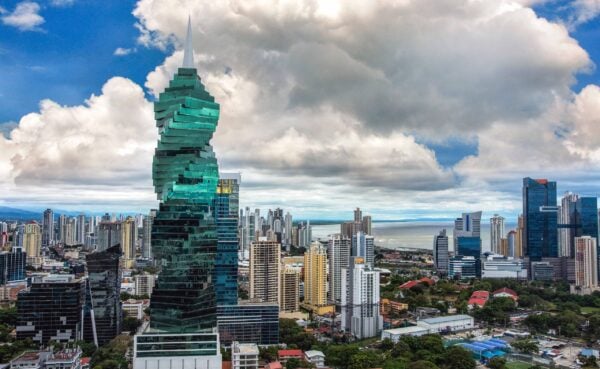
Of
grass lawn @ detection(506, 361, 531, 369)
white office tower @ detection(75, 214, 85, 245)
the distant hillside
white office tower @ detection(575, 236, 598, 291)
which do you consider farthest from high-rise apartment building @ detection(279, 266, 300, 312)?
the distant hillside

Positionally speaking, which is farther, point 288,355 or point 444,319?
point 444,319

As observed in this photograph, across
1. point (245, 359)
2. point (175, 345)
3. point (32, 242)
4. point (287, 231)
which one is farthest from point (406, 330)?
point (287, 231)

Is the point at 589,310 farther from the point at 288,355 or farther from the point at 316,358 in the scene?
the point at 288,355

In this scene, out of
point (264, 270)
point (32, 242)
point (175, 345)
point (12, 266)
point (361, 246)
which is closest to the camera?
point (175, 345)

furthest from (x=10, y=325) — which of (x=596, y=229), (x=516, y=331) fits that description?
(x=596, y=229)

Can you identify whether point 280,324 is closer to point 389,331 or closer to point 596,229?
point 389,331

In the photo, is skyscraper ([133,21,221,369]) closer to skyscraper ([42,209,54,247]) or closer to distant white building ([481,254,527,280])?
distant white building ([481,254,527,280])
